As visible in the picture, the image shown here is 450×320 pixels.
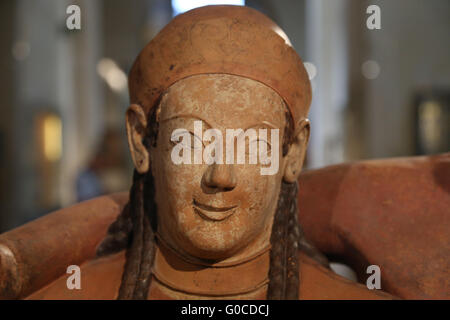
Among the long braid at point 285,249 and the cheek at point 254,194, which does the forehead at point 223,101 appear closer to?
the cheek at point 254,194

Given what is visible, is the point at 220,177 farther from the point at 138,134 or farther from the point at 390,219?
the point at 390,219

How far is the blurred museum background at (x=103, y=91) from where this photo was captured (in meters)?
5.34

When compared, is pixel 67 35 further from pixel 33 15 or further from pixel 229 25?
pixel 229 25

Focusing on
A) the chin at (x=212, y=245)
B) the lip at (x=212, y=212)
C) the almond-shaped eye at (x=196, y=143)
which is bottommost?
the chin at (x=212, y=245)

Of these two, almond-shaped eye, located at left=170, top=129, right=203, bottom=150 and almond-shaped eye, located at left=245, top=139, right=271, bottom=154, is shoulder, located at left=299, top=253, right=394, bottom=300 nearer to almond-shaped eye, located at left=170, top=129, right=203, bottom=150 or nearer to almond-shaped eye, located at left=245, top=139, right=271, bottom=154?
almond-shaped eye, located at left=245, top=139, right=271, bottom=154

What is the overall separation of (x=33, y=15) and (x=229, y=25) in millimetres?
6050

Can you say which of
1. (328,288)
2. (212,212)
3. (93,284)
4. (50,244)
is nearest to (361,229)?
(328,288)

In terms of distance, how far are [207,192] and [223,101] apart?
292 mm

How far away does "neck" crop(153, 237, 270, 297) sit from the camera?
1734 millimetres

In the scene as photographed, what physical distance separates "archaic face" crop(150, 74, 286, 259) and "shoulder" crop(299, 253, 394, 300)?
0.27 meters

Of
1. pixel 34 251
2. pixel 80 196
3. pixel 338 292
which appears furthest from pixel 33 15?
pixel 338 292

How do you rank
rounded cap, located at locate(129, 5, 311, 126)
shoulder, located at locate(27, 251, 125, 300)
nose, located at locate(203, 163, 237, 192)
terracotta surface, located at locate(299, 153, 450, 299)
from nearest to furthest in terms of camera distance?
nose, located at locate(203, 163, 237, 192) → rounded cap, located at locate(129, 5, 311, 126) → shoulder, located at locate(27, 251, 125, 300) → terracotta surface, located at locate(299, 153, 450, 299)

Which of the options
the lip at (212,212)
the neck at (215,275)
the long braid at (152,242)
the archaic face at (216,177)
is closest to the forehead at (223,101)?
the archaic face at (216,177)

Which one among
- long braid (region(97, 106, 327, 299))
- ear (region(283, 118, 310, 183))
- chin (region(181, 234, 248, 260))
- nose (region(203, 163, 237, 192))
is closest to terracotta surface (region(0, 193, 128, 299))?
long braid (region(97, 106, 327, 299))
